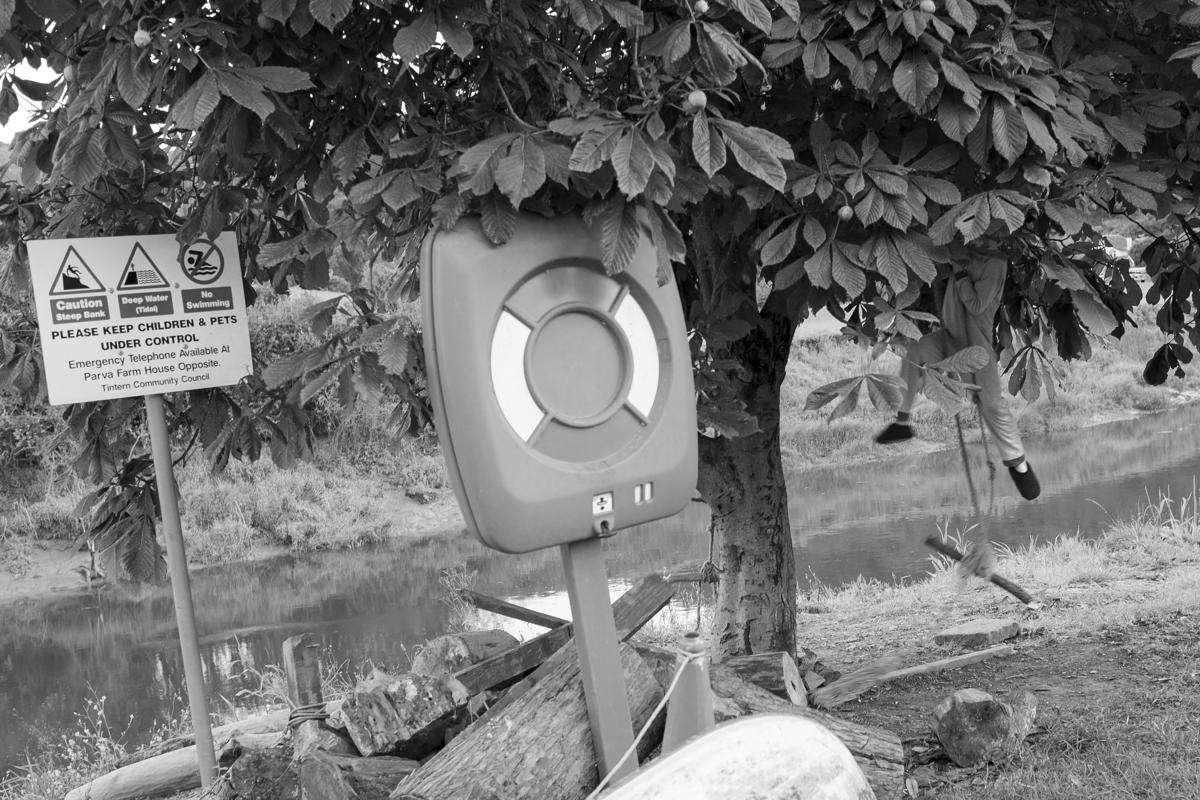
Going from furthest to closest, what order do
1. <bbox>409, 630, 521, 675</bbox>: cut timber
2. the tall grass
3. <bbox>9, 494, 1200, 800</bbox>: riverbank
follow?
the tall grass, <bbox>9, 494, 1200, 800</bbox>: riverbank, <bbox>409, 630, 521, 675</bbox>: cut timber

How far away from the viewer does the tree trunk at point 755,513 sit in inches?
191

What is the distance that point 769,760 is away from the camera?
2.41 metres

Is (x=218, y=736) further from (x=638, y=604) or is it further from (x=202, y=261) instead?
(x=638, y=604)

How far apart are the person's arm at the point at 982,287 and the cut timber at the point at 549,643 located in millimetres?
1335

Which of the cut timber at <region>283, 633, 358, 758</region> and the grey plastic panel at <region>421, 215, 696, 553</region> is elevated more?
the grey plastic panel at <region>421, 215, 696, 553</region>

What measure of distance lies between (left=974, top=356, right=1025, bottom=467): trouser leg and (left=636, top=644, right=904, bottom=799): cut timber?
1226mm

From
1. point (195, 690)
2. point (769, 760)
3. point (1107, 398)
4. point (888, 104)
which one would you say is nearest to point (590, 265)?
point (769, 760)

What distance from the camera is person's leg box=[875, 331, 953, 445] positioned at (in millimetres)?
3355

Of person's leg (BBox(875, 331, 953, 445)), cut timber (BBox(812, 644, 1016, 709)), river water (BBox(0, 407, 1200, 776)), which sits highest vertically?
person's leg (BBox(875, 331, 953, 445))

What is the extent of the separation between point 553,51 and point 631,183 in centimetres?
94

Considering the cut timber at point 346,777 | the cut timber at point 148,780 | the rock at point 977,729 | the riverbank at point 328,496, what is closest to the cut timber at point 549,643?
the cut timber at point 346,777

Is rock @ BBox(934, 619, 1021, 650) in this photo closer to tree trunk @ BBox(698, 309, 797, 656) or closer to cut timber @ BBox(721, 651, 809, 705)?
tree trunk @ BBox(698, 309, 797, 656)

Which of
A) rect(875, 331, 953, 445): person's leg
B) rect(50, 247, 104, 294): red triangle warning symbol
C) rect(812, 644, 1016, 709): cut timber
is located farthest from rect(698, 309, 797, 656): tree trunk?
rect(50, 247, 104, 294): red triangle warning symbol

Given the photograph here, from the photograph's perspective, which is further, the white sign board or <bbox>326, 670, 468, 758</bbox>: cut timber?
the white sign board
